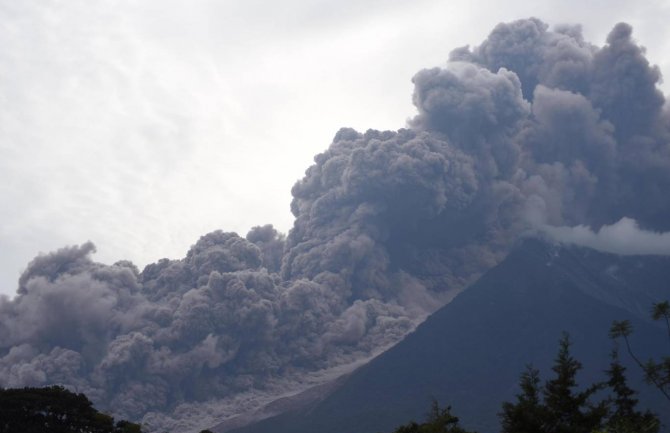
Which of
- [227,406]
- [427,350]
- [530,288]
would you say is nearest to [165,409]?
[227,406]

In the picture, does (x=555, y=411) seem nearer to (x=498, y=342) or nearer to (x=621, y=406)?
(x=621, y=406)

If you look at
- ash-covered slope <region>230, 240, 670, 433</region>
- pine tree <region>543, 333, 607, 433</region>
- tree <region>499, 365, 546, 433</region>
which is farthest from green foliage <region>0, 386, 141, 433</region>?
ash-covered slope <region>230, 240, 670, 433</region>

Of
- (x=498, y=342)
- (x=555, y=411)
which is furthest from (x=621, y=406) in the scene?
(x=498, y=342)

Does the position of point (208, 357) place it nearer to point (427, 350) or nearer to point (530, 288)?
point (427, 350)

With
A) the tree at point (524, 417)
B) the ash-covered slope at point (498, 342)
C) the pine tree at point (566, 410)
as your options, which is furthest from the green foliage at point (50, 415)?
the ash-covered slope at point (498, 342)

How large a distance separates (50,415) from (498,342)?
8733cm

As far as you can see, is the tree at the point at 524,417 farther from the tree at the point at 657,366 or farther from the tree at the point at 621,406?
the tree at the point at 657,366

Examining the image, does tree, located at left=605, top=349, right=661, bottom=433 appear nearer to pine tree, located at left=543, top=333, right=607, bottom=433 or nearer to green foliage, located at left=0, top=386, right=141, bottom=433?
pine tree, located at left=543, top=333, right=607, bottom=433

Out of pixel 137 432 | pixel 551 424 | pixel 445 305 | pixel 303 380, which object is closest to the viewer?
pixel 551 424

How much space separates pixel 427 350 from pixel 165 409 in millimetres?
33843

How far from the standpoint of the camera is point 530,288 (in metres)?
129

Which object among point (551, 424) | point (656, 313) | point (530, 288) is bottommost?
point (551, 424)

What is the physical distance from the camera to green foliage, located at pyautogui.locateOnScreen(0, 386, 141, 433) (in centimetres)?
3869

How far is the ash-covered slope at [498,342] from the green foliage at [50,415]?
58.7m
